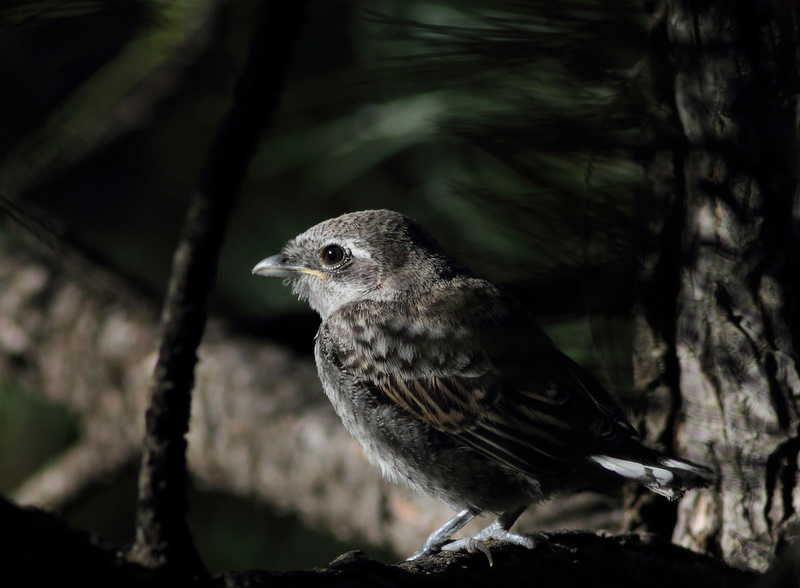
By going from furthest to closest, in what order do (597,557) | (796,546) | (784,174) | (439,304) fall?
(439,304) → (597,557) → (784,174) → (796,546)

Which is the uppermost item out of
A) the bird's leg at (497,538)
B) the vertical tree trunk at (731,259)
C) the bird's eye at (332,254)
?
the vertical tree trunk at (731,259)

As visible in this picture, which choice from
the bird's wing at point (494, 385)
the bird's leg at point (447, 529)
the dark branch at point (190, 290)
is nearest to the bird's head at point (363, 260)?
the bird's wing at point (494, 385)

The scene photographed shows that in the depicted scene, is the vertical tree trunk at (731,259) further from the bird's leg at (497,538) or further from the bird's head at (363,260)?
the bird's head at (363,260)

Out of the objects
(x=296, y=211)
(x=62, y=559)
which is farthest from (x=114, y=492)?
(x=62, y=559)

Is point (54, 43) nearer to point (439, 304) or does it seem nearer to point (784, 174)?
point (439, 304)

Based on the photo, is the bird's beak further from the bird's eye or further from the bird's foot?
the bird's foot

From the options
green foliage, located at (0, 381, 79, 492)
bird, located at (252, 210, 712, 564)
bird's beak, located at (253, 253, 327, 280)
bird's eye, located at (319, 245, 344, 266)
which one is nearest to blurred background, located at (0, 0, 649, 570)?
green foliage, located at (0, 381, 79, 492)

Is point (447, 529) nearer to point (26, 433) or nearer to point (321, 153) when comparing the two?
point (321, 153)
